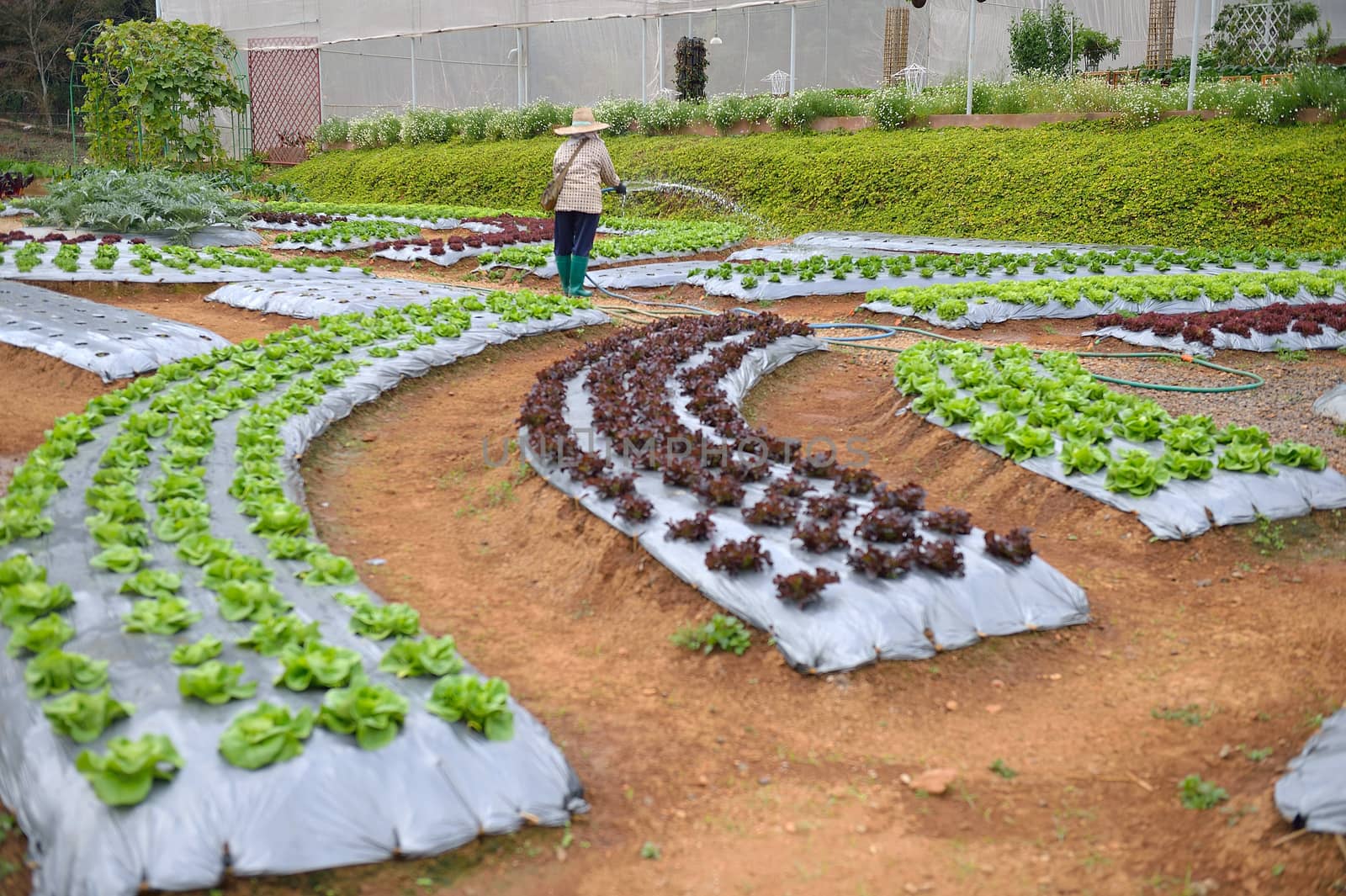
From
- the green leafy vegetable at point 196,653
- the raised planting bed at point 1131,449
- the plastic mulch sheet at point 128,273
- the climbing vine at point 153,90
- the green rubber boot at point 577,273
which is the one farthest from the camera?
the climbing vine at point 153,90

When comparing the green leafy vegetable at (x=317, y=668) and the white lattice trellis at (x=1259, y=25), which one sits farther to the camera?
the white lattice trellis at (x=1259, y=25)

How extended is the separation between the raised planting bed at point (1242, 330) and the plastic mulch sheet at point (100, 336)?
310 inches

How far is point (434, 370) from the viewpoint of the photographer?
8.95 metres

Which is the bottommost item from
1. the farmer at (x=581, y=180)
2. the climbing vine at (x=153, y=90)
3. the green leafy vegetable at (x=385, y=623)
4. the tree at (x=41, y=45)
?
the green leafy vegetable at (x=385, y=623)

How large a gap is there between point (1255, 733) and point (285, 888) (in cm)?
341

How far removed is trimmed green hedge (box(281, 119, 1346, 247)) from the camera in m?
15.1

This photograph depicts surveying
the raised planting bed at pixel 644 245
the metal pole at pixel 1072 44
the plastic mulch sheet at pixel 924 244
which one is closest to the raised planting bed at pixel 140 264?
the raised planting bed at pixel 644 245

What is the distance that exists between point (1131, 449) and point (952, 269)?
22.8ft

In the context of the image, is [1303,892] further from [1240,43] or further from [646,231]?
[1240,43]

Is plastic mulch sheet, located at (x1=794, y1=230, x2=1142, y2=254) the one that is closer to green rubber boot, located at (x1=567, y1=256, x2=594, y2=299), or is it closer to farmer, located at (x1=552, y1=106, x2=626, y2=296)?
green rubber boot, located at (x1=567, y1=256, x2=594, y2=299)

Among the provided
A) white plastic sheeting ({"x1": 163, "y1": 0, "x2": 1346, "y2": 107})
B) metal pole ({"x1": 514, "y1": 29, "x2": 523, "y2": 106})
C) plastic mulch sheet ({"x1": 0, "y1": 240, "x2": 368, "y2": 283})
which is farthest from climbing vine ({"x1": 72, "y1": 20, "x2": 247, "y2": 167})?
plastic mulch sheet ({"x1": 0, "y1": 240, "x2": 368, "y2": 283})

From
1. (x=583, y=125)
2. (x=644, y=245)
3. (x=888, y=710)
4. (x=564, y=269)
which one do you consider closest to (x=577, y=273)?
(x=564, y=269)

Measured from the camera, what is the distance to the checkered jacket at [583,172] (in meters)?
10.8

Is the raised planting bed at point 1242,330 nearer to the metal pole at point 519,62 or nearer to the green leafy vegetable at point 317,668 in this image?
the green leafy vegetable at point 317,668
